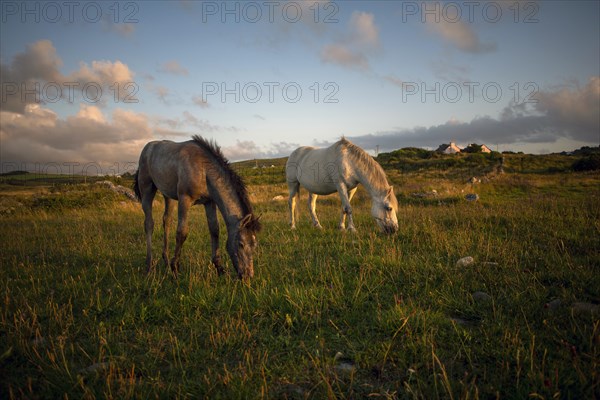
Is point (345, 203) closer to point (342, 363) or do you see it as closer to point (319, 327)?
point (319, 327)

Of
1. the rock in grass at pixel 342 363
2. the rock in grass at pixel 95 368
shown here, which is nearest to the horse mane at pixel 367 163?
the rock in grass at pixel 342 363

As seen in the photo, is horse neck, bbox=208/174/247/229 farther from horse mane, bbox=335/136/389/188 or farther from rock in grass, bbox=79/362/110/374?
horse mane, bbox=335/136/389/188

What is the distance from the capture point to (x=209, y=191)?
5.50m

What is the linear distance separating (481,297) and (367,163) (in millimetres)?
5857

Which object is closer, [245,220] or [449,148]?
[245,220]

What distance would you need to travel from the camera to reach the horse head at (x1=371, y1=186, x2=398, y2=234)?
8344 millimetres

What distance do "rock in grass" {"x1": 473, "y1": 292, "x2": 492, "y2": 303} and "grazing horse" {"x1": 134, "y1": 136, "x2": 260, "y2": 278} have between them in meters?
3.41

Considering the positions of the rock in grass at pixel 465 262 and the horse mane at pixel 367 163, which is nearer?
the rock in grass at pixel 465 262

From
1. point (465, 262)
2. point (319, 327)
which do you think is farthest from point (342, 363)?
point (465, 262)

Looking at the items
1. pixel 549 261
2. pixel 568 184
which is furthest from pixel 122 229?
pixel 568 184

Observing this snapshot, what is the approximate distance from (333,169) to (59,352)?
27.1 ft

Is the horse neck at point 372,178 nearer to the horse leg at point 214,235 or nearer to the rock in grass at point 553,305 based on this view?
the horse leg at point 214,235

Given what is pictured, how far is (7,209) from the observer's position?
14.9 meters

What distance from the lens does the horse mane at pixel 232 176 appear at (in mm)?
5105
